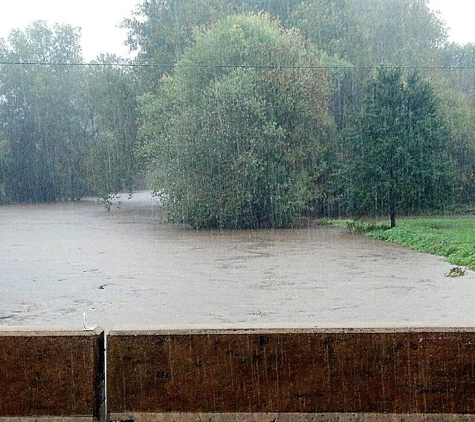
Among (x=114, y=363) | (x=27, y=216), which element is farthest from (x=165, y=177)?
(x=114, y=363)

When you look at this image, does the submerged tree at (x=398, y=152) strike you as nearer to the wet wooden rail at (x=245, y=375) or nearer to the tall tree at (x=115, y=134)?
the tall tree at (x=115, y=134)

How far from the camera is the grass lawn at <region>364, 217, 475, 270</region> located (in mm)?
22578

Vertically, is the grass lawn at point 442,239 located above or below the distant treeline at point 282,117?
below

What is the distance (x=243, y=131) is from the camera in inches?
1377

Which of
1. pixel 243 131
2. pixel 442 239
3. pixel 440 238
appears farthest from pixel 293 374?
pixel 243 131

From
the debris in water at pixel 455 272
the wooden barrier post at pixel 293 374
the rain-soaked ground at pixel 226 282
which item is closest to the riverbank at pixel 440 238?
the rain-soaked ground at pixel 226 282

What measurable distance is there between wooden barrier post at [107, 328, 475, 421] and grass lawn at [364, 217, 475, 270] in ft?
52.9

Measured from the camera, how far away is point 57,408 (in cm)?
519

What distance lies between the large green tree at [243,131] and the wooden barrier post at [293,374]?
28.9 m

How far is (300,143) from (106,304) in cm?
2211

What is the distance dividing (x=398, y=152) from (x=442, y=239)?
19.8 feet

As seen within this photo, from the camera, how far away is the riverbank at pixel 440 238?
891 inches

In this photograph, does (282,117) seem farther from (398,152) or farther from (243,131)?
(398,152)

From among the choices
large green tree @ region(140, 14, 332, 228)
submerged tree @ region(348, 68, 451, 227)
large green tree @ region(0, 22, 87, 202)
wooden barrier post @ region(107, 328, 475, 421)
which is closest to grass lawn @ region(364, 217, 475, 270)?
submerged tree @ region(348, 68, 451, 227)
